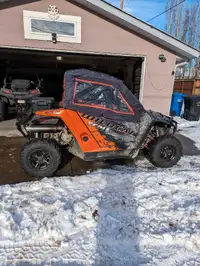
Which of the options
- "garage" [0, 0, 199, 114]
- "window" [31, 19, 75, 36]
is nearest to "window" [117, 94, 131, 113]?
"garage" [0, 0, 199, 114]

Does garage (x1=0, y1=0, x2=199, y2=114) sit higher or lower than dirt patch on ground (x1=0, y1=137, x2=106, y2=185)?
higher

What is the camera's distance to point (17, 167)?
13.9 feet

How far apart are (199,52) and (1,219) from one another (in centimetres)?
822

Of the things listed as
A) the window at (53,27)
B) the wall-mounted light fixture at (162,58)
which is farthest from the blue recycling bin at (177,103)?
the window at (53,27)

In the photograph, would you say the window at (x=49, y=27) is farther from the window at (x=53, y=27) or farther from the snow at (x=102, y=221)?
the snow at (x=102, y=221)

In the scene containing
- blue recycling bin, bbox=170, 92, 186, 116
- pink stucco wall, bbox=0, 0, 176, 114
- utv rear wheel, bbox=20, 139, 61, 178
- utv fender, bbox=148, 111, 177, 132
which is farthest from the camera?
blue recycling bin, bbox=170, 92, 186, 116

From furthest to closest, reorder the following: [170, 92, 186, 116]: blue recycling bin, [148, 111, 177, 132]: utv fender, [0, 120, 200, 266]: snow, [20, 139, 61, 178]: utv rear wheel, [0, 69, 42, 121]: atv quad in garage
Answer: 1. [170, 92, 186, 116]: blue recycling bin
2. [0, 69, 42, 121]: atv quad in garage
3. [148, 111, 177, 132]: utv fender
4. [20, 139, 61, 178]: utv rear wheel
5. [0, 120, 200, 266]: snow

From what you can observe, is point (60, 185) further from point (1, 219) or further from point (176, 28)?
point (176, 28)

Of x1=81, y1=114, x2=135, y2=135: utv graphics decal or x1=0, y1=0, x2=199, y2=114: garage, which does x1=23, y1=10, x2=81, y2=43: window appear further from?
x1=81, y1=114, x2=135, y2=135: utv graphics decal

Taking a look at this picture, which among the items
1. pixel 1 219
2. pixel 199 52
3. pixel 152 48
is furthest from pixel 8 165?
pixel 199 52

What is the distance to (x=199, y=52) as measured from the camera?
769 centimetres

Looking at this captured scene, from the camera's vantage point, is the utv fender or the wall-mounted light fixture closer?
the utv fender

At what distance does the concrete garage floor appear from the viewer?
3848 mm

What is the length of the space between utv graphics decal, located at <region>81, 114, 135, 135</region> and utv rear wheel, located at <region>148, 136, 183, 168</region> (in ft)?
2.10
